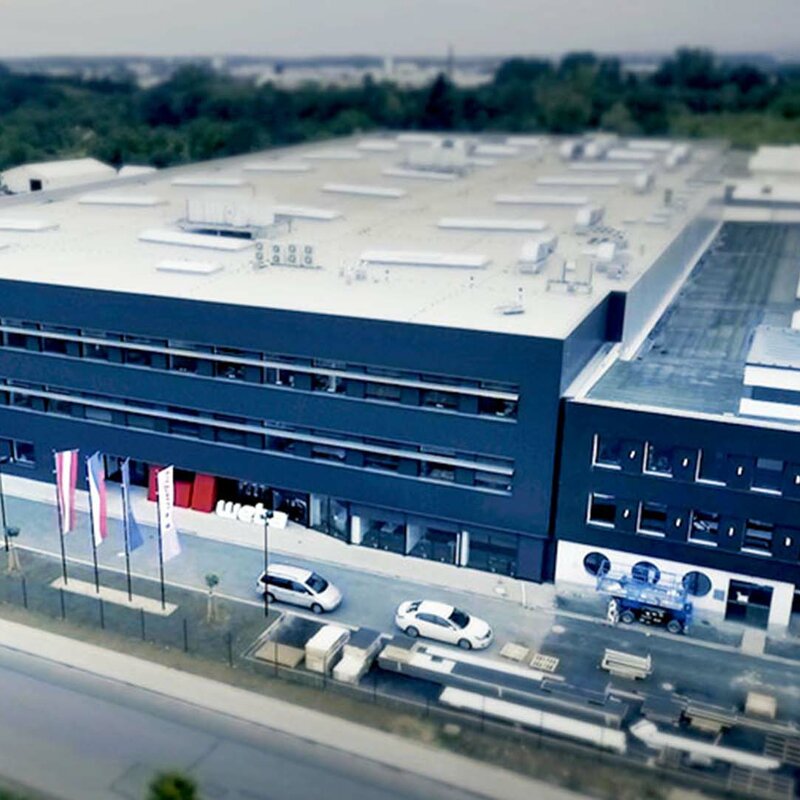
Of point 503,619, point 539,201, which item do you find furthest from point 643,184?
point 503,619

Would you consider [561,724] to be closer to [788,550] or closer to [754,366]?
[788,550]

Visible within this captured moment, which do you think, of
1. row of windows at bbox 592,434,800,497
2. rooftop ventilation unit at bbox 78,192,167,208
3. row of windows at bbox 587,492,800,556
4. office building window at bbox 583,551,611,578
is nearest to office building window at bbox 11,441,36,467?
rooftop ventilation unit at bbox 78,192,167,208

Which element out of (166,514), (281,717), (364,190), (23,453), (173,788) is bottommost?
(281,717)

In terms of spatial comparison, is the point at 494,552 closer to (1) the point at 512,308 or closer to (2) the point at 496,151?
(1) the point at 512,308

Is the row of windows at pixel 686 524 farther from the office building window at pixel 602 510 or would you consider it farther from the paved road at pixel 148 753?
the paved road at pixel 148 753

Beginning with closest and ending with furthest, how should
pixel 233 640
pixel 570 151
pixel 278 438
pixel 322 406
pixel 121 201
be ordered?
pixel 233 640, pixel 322 406, pixel 278 438, pixel 121 201, pixel 570 151

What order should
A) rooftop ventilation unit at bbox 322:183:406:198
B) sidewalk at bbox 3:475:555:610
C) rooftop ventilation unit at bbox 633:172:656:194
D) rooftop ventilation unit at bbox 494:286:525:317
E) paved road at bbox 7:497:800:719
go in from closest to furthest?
paved road at bbox 7:497:800:719, sidewalk at bbox 3:475:555:610, rooftop ventilation unit at bbox 494:286:525:317, rooftop ventilation unit at bbox 322:183:406:198, rooftop ventilation unit at bbox 633:172:656:194

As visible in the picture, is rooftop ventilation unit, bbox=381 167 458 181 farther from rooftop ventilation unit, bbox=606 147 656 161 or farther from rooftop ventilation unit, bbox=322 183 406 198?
rooftop ventilation unit, bbox=606 147 656 161
